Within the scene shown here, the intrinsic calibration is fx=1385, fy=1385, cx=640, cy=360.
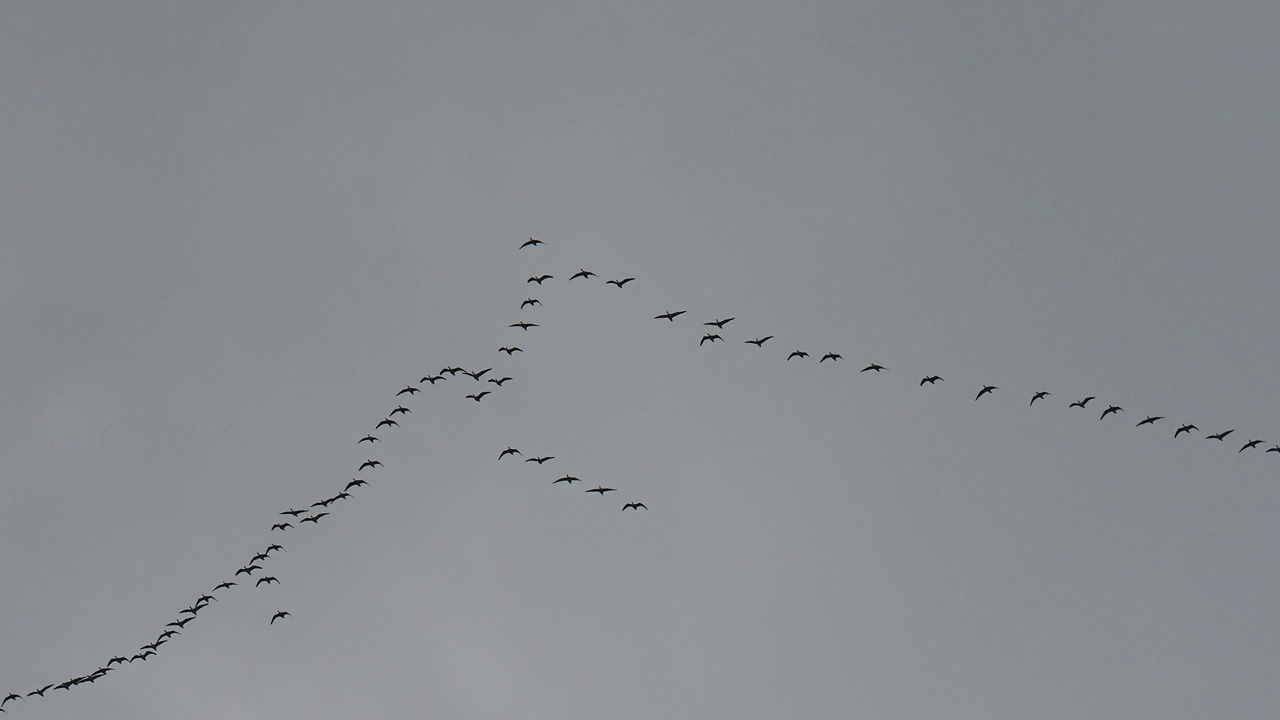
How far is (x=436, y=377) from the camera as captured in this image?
140 meters

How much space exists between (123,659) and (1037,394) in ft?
311

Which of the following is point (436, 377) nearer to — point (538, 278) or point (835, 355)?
point (538, 278)

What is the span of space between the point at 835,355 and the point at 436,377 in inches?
1573

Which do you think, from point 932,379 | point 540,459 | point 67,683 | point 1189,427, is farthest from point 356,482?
point 1189,427

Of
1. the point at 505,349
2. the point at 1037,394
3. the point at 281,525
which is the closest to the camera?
the point at 1037,394

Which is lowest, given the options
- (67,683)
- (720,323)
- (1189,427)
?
(1189,427)

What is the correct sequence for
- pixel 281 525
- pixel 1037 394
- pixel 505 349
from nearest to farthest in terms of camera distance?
pixel 1037 394 < pixel 505 349 < pixel 281 525

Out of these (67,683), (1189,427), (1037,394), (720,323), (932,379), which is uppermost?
(67,683)

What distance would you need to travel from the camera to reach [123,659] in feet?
468

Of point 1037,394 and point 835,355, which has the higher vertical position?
point 835,355

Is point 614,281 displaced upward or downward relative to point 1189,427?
upward

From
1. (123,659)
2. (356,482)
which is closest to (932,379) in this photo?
(356,482)

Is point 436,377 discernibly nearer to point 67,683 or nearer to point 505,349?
point 505,349

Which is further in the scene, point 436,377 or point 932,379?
point 436,377
